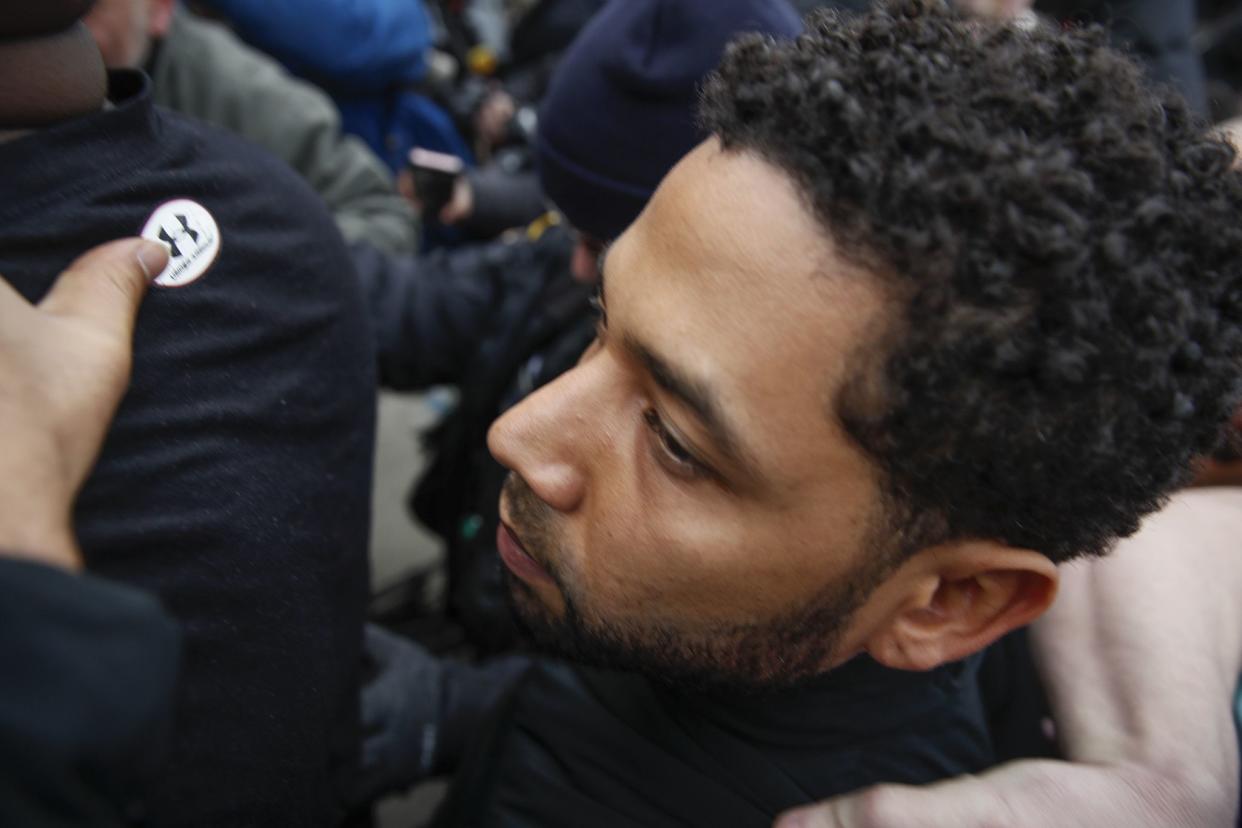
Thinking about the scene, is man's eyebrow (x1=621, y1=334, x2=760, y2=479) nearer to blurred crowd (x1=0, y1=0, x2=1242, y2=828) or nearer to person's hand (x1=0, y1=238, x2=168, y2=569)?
blurred crowd (x1=0, y1=0, x2=1242, y2=828)

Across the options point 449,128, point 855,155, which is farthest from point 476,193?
point 855,155

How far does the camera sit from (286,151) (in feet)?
8.07

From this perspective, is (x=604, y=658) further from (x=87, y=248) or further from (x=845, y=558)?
(x=87, y=248)

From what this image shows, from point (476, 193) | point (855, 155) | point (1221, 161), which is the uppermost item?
point (1221, 161)

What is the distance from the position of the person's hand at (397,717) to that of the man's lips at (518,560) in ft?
2.13

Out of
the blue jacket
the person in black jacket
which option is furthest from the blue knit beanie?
the blue jacket

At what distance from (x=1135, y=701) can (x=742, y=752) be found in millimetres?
508

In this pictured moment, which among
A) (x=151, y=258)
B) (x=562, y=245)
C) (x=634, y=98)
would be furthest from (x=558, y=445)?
(x=562, y=245)

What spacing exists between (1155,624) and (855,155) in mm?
808

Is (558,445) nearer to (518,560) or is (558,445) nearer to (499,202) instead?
(518,560)

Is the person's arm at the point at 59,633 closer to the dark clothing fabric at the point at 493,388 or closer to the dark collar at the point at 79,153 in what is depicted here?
the dark collar at the point at 79,153

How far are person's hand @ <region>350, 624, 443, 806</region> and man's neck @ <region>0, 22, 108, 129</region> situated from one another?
1137 millimetres

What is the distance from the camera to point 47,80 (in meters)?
0.84

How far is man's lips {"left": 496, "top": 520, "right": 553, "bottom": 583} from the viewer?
113cm
